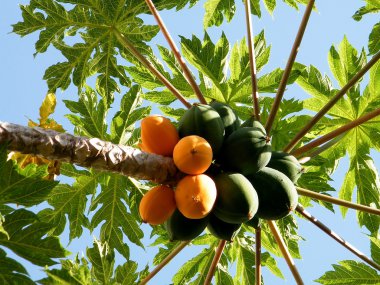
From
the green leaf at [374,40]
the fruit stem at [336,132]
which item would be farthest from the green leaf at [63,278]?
the green leaf at [374,40]

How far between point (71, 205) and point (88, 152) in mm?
1991

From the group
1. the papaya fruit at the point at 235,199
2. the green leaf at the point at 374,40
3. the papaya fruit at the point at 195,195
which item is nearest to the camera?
the papaya fruit at the point at 195,195

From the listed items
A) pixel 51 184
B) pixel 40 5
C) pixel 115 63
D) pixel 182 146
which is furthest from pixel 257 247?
pixel 40 5

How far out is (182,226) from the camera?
279 centimetres

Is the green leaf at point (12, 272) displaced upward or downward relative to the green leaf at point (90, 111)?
downward

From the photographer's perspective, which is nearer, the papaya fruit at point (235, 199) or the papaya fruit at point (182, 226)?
the papaya fruit at point (235, 199)

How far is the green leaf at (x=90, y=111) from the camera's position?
406cm

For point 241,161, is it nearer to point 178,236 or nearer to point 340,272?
point 178,236

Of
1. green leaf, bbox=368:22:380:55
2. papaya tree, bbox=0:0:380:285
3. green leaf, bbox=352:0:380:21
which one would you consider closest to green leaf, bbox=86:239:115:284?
papaya tree, bbox=0:0:380:285

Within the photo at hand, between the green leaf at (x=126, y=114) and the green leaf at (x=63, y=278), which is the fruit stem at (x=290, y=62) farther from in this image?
the green leaf at (x=63, y=278)

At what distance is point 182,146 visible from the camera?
2.59 meters

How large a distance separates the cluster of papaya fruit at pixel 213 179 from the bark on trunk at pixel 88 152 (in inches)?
3.3

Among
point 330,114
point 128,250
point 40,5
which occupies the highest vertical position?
point 40,5

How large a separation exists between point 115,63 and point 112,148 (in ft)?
8.26
